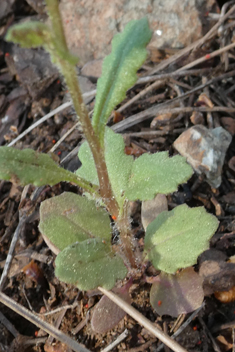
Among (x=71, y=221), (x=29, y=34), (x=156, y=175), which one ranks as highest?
(x=29, y=34)

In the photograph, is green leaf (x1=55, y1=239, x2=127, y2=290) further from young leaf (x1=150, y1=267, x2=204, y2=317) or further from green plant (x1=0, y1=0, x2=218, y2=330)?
young leaf (x1=150, y1=267, x2=204, y2=317)

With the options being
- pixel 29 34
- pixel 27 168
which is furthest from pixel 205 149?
pixel 29 34

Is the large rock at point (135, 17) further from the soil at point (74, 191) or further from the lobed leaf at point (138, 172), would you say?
the lobed leaf at point (138, 172)

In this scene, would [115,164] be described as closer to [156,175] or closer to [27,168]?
[156,175]

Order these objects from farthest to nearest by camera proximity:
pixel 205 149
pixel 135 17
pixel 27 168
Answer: pixel 135 17
pixel 205 149
pixel 27 168

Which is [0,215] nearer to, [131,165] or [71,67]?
[131,165]

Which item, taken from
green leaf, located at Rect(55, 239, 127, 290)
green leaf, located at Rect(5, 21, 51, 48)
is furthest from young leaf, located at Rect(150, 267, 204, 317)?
green leaf, located at Rect(5, 21, 51, 48)
